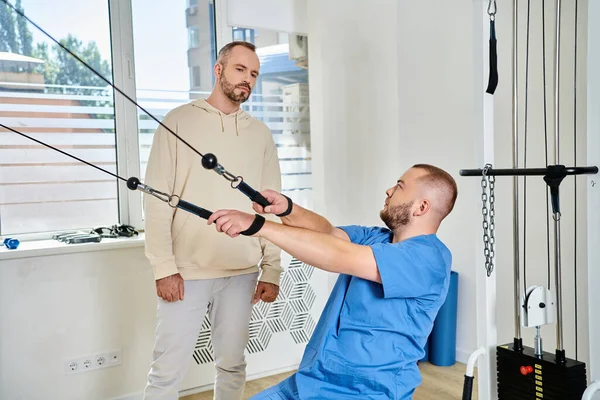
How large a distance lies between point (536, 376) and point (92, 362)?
1925mm

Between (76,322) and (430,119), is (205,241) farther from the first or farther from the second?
(430,119)

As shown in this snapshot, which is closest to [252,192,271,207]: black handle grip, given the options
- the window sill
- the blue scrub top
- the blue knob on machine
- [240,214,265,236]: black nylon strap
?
[240,214,265,236]: black nylon strap

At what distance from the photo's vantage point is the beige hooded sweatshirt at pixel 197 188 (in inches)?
90.7

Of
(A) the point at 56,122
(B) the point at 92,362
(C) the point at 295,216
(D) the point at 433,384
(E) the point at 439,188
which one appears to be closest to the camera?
(E) the point at 439,188

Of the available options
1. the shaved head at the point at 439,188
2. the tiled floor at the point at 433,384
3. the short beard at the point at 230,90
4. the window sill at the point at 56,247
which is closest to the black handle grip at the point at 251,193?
the shaved head at the point at 439,188

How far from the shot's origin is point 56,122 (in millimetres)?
3090

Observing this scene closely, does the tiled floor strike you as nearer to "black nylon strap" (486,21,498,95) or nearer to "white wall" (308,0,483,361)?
"white wall" (308,0,483,361)

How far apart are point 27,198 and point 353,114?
5.95ft

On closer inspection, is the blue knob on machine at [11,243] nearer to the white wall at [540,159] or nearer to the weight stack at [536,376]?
the weight stack at [536,376]

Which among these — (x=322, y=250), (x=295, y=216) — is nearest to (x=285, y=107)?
(x=295, y=216)

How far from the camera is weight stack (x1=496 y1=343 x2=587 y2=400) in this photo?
200 centimetres

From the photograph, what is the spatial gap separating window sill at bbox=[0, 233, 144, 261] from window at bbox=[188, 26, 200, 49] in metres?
1.10

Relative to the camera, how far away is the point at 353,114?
145 inches

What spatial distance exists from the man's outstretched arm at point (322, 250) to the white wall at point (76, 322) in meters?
1.58
